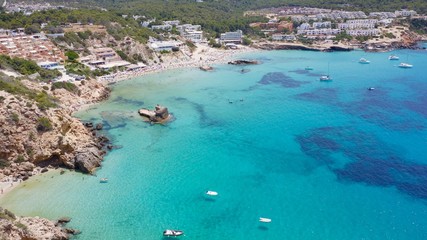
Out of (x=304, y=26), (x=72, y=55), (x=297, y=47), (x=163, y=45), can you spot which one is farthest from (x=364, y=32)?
(x=72, y=55)

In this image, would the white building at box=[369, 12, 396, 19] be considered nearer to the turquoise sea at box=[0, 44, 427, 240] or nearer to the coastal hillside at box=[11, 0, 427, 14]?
the coastal hillside at box=[11, 0, 427, 14]

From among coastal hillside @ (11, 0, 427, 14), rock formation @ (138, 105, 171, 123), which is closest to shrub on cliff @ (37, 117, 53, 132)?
rock formation @ (138, 105, 171, 123)

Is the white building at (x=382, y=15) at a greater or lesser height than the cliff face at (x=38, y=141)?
greater

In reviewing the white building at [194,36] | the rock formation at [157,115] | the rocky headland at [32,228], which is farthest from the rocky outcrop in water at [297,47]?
the rocky headland at [32,228]

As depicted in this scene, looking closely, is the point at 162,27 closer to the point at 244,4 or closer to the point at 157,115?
the point at 157,115

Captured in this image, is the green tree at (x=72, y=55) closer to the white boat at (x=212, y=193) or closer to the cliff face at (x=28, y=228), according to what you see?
Result: the cliff face at (x=28, y=228)

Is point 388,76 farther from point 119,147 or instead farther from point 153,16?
point 153,16

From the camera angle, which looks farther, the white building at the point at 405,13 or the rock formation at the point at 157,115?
the white building at the point at 405,13
